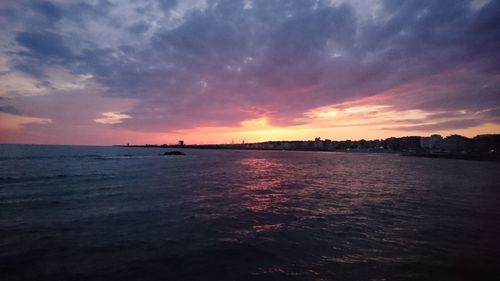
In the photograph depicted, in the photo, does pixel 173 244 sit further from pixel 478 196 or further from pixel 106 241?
pixel 478 196

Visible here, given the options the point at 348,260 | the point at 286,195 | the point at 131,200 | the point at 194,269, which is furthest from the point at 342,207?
the point at 131,200

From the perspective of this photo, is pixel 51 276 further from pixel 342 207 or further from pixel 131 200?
pixel 342 207

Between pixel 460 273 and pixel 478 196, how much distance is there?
2360cm

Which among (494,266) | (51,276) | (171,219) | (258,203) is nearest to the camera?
(51,276)

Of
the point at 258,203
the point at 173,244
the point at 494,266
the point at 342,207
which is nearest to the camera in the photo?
the point at 494,266

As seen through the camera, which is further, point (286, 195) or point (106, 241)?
point (286, 195)

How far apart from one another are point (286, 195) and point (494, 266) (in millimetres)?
17532

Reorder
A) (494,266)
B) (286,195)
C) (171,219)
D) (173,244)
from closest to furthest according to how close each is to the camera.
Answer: (494,266) → (173,244) → (171,219) → (286,195)

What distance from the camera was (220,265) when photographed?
10227mm

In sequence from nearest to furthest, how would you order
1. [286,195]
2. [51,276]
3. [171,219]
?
1. [51,276]
2. [171,219]
3. [286,195]

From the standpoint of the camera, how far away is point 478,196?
88.5 feet

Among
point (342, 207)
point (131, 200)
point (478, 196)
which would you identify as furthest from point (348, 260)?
point (478, 196)

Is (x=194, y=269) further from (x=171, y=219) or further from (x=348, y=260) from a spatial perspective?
(x=171, y=219)

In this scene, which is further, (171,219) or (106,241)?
(171,219)
